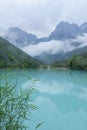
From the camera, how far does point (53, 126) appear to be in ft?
36.8

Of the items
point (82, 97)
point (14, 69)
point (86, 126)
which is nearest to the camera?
point (14, 69)

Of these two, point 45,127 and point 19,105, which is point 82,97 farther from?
point 19,105

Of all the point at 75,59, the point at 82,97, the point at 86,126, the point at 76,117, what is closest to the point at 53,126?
the point at 86,126

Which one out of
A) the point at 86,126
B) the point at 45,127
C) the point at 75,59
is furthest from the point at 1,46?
the point at 75,59

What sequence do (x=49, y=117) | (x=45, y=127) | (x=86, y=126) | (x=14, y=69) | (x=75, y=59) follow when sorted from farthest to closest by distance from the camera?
(x=75, y=59) → (x=49, y=117) → (x=86, y=126) → (x=45, y=127) → (x=14, y=69)

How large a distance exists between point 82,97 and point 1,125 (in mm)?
18551

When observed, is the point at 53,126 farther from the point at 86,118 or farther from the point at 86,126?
the point at 86,118

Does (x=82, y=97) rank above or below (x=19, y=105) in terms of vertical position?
below

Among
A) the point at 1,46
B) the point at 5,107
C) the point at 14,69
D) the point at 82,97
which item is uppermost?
the point at 1,46

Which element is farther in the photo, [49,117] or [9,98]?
[49,117]

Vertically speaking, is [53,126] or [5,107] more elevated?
[5,107]

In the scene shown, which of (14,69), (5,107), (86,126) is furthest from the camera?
(86,126)

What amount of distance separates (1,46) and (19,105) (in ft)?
2.49

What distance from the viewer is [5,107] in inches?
117
